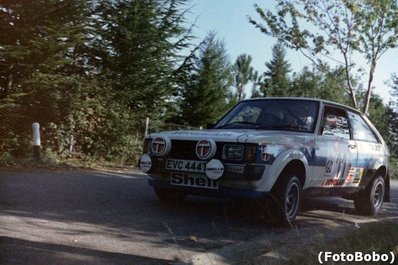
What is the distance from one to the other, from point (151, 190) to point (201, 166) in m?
2.56

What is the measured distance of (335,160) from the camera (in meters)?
6.68

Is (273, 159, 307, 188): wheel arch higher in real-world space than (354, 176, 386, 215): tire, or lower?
higher

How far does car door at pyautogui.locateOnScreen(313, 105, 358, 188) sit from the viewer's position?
6395 mm

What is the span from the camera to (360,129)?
7.52 m

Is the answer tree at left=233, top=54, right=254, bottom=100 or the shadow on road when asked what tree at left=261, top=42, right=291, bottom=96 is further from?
the shadow on road

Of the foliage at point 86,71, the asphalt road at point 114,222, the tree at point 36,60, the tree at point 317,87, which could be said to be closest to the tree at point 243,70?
the tree at point 317,87

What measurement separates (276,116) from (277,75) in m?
48.9

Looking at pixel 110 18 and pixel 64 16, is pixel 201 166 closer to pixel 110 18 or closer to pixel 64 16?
pixel 64 16

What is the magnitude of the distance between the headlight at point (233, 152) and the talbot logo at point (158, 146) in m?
0.79

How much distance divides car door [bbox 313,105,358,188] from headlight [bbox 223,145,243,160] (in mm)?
1299

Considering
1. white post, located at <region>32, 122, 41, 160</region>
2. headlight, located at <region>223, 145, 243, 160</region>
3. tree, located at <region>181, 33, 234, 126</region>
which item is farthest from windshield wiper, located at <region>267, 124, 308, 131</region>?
tree, located at <region>181, 33, 234, 126</region>

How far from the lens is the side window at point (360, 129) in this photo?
733cm

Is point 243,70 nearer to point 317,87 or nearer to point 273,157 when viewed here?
point 317,87

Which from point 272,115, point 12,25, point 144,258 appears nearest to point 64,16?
point 12,25
